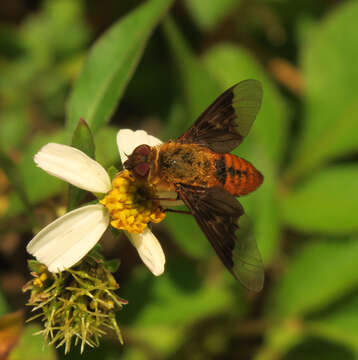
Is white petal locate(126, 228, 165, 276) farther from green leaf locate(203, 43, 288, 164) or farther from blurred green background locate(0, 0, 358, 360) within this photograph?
green leaf locate(203, 43, 288, 164)

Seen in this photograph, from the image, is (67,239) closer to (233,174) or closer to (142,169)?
(142,169)

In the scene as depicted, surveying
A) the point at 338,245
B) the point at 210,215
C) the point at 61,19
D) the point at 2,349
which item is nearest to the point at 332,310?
the point at 338,245

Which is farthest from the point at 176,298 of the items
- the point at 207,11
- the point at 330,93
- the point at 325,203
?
the point at 207,11

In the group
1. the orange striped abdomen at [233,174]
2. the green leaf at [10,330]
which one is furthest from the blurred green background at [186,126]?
the orange striped abdomen at [233,174]

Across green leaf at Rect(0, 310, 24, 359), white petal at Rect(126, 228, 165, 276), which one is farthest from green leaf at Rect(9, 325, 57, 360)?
white petal at Rect(126, 228, 165, 276)

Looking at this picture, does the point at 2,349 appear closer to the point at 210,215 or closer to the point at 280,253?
the point at 210,215

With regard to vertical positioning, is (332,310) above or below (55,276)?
below
